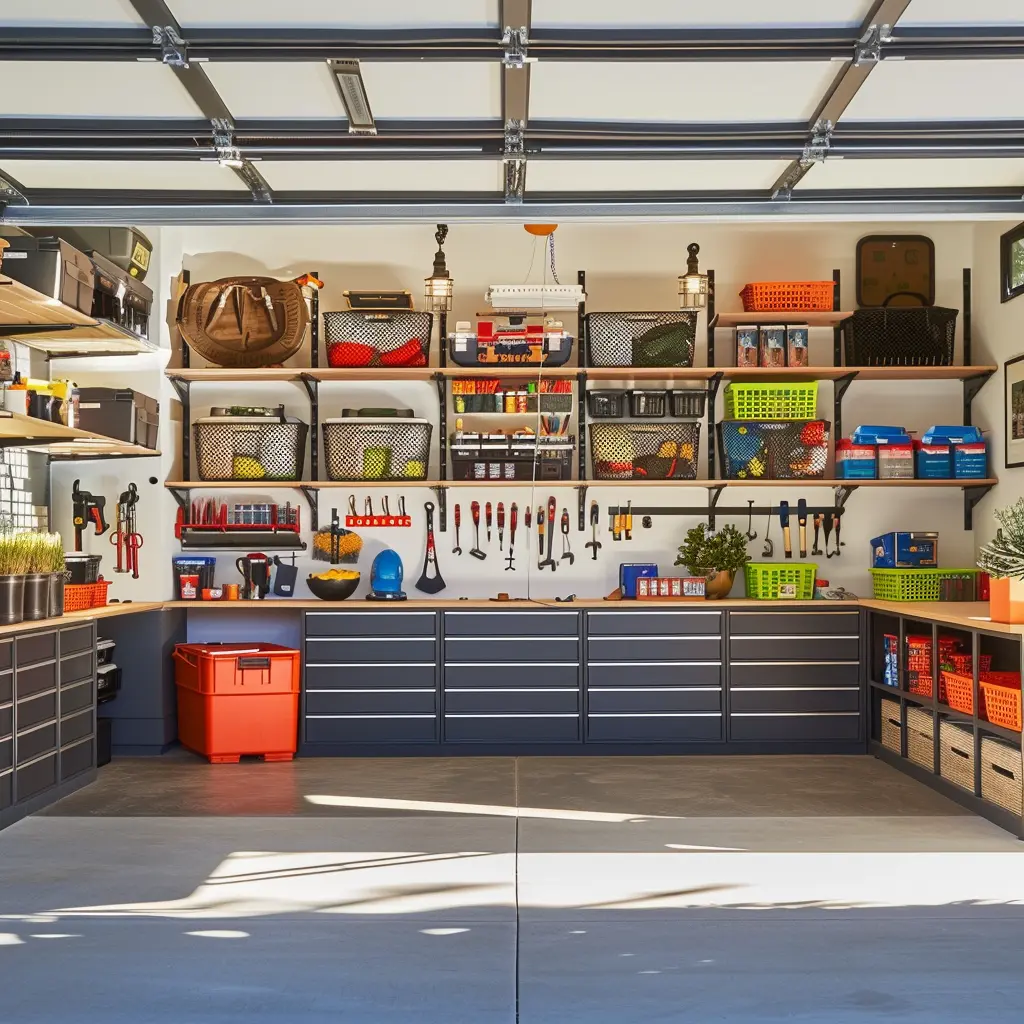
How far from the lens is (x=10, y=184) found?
3.82m

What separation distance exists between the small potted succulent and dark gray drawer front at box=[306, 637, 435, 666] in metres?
2.99

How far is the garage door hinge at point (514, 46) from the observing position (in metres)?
2.91

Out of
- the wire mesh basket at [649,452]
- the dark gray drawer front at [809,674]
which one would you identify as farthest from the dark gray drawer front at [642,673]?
the wire mesh basket at [649,452]

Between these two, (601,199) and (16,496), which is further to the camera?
(16,496)

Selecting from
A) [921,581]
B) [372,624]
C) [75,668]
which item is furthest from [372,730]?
[921,581]

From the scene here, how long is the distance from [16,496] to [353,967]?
4206 mm

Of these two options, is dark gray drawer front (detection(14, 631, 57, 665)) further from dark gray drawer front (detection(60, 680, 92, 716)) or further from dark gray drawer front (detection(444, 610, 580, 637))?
dark gray drawer front (detection(444, 610, 580, 637))

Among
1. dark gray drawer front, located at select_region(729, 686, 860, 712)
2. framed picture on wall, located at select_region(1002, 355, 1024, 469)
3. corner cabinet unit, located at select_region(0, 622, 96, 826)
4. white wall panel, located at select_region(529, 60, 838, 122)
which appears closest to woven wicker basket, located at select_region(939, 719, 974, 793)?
dark gray drawer front, located at select_region(729, 686, 860, 712)

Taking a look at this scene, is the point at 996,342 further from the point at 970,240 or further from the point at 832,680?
the point at 832,680

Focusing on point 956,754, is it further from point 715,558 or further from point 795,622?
point 715,558

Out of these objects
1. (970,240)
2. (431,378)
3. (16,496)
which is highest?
(970,240)

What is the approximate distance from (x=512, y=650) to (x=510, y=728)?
1.45 ft

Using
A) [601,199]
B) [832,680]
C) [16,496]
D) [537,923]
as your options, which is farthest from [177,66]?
[832,680]

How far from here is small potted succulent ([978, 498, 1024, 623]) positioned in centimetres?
501
